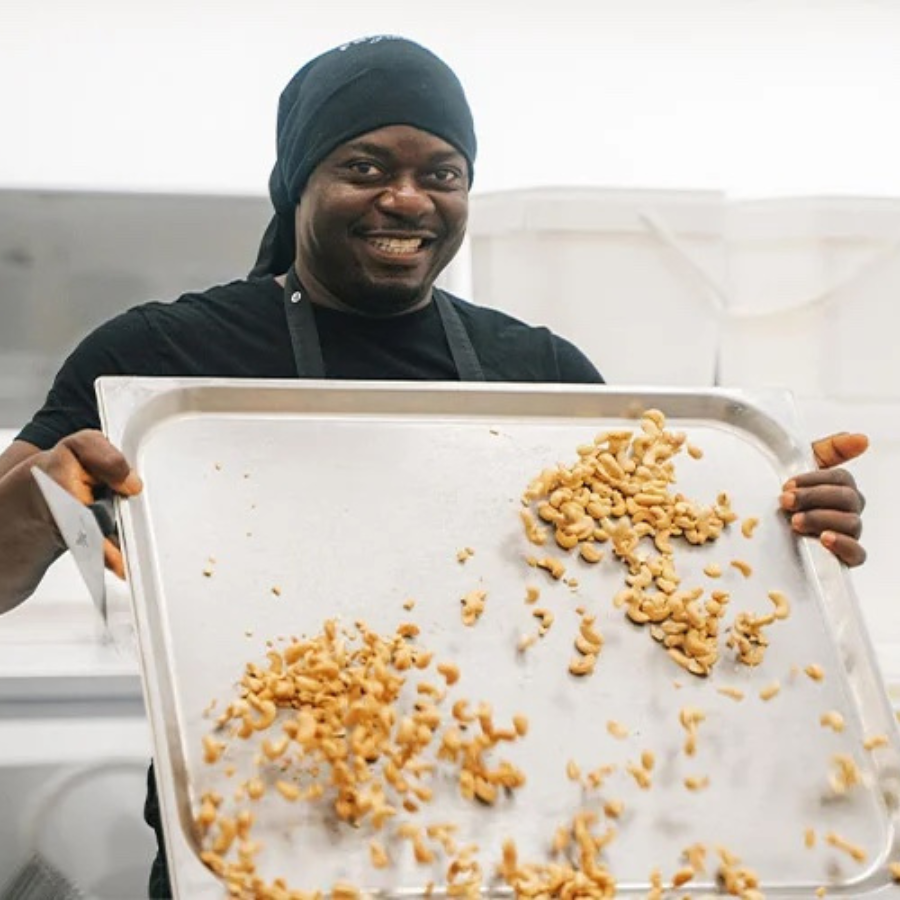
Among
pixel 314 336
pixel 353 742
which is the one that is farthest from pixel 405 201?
pixel 353 742

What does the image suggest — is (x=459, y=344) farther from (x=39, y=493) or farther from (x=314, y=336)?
(x=39, y=493)

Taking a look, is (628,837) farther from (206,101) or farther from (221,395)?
(206,101)

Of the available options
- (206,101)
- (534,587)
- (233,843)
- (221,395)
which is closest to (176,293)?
(206,101)

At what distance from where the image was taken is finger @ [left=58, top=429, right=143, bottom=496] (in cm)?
96

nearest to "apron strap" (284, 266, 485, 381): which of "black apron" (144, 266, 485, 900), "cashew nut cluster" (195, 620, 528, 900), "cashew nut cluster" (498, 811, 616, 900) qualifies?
"black apron" (144, 266, 485, 900)

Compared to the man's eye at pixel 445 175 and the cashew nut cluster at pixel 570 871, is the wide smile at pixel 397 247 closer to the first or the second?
the man's eye at pixel 445 175

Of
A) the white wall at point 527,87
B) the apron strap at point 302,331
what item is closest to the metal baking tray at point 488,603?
the apron strap at point 302,331

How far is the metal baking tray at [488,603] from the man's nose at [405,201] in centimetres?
19

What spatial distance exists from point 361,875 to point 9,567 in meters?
0.42

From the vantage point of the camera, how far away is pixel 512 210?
1854 mm

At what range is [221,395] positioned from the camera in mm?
1104

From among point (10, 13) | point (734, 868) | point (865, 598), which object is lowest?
point (865, 598)

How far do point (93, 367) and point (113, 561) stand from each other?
0.32m

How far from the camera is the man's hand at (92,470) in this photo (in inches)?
37.5
